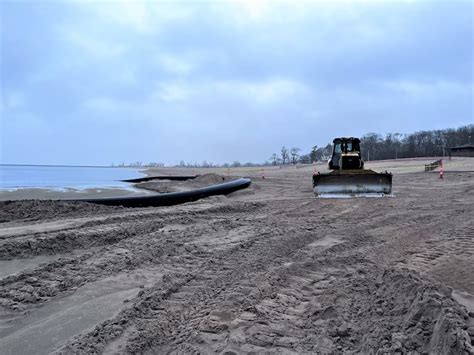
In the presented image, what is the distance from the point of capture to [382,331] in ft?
9.50

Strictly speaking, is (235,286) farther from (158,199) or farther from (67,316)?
(158,199)

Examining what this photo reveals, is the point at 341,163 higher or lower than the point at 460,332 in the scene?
higher

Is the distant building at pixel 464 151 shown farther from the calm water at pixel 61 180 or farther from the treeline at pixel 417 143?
the calm water at pixel 61 180

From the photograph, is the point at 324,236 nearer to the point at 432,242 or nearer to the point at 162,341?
the point at 432,242

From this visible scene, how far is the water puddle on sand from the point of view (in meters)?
2.97

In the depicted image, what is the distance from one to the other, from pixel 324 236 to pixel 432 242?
1750 millimetres

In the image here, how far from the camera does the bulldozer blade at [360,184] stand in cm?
1301

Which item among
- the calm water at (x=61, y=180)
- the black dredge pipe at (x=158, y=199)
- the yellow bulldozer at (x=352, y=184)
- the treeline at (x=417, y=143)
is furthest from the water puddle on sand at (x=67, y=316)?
the treeline at (x=417, y=143)

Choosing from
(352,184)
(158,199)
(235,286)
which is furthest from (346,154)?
(235,286)

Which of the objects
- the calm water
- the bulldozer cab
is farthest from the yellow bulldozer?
the calm water

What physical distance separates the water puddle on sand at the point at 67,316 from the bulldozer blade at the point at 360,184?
32.6 ft

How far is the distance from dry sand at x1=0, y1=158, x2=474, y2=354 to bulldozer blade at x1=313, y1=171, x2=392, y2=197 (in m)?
5.16

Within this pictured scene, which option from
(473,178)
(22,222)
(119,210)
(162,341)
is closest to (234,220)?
(119,210)

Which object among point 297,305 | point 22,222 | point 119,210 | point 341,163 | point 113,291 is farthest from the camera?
point 341,163
